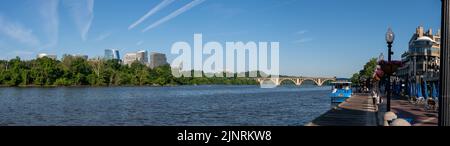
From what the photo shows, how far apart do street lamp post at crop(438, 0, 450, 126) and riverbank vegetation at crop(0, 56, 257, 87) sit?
13093 cm

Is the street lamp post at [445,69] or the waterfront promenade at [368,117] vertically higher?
the street lamp post at [445,69]

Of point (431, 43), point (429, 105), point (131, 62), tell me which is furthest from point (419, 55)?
point (131, 62)

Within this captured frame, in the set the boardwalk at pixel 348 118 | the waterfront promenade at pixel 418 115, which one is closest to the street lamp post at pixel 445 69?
the waterfront promenade at pixel 418 115

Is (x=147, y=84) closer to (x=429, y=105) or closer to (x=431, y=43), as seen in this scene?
(x=431, y=43)

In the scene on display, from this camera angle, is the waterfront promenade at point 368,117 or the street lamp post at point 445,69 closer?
the street lamp post at point 445,69

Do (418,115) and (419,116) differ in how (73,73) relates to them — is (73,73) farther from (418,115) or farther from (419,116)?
(419,116)

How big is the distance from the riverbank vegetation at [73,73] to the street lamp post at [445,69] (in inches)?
5155

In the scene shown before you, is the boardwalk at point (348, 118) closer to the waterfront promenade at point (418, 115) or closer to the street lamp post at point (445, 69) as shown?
the waterfront promenade at point (418, 115)

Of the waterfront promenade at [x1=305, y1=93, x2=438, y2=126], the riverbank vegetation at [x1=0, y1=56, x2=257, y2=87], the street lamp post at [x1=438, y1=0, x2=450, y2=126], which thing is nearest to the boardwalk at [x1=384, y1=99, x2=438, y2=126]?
the waterfront promenade at [x1=305, y1=93, x2=438, y2=126]

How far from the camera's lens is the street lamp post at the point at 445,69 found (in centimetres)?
624

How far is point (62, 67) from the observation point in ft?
434

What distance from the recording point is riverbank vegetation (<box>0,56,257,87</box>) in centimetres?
12675

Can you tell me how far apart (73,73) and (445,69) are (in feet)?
445
